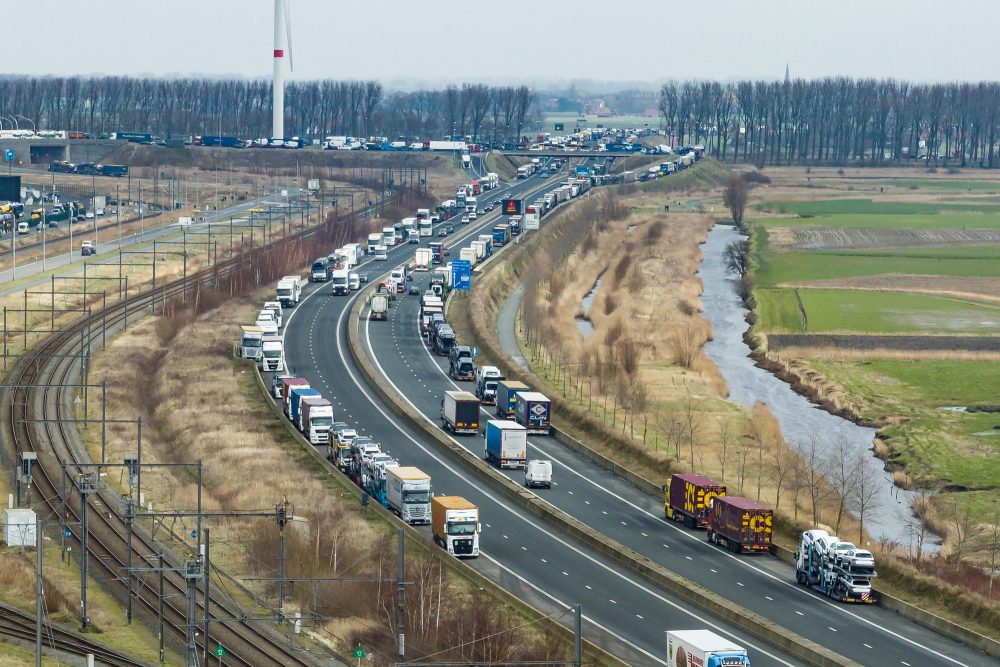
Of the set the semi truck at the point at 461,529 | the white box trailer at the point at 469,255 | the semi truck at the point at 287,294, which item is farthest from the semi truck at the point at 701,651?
the white box trailer at the point at 469,255

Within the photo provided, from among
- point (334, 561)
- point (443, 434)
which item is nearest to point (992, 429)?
point (443, 434)

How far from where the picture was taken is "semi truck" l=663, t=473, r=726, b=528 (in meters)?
74.5

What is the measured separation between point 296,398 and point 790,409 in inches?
1408

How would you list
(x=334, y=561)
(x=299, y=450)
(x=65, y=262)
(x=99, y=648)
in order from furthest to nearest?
(x=65, y=262) → (x=299, y=450) → (x=334, y=561) → (x=99, y=648)

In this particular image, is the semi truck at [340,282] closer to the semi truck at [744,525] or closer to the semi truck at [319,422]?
the semi truck at [319,422]

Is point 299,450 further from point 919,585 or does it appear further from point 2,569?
point 919,585

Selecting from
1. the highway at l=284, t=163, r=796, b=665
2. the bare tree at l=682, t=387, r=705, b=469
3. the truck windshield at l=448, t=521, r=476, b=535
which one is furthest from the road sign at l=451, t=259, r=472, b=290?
the truck windshield at l=448, t=521, r=476, b=535

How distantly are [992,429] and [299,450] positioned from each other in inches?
1746

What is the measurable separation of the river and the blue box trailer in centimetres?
2921

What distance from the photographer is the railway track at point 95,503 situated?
5662cm

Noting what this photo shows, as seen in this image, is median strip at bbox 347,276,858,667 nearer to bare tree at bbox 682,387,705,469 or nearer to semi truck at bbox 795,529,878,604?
semi truck at bbox 795,529,878,604

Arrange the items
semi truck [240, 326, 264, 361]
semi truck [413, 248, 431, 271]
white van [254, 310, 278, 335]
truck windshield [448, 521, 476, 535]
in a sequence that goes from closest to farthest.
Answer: truck windshield [448, 521, 476, 535] → semi truck [240, 326, 264, 361] → white van [254, 310, 278, 335] → semi truck [413, 248, 431, 271]

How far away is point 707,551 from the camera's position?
235ft

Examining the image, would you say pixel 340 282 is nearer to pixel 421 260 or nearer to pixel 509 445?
pixel 421 260
